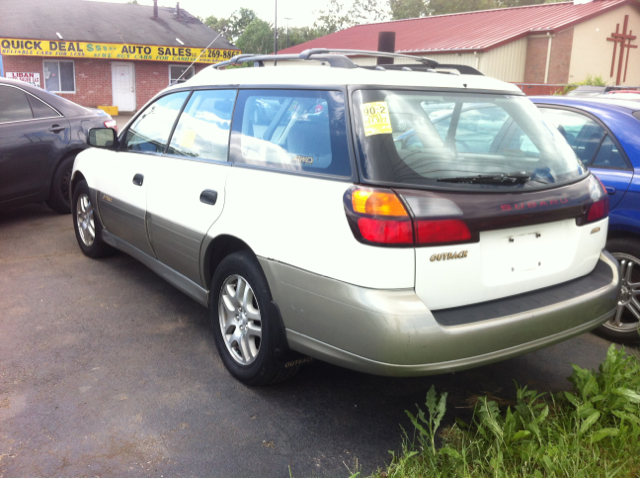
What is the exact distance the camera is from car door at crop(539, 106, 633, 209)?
13.7 feet

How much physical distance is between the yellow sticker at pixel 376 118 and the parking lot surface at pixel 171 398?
1.56m

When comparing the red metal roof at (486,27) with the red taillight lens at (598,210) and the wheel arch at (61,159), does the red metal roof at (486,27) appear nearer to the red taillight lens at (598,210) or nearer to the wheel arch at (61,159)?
the wheel arch at (61,159)

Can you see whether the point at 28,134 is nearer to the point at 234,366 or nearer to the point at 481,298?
the point at 234,366

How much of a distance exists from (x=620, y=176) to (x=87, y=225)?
4.73 m

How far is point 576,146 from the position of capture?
4.61 metres

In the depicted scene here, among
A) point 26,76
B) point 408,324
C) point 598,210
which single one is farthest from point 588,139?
point 26,76

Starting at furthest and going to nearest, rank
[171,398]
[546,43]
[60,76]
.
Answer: [60,76]
[546,43]
[171,398]

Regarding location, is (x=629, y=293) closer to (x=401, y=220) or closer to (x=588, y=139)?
(x=588, y=139)

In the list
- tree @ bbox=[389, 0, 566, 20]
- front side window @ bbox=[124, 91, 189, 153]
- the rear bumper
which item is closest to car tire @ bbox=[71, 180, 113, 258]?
front side window @ bbox=[124, 91, 189, 153]

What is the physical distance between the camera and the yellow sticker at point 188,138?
4.15 meters

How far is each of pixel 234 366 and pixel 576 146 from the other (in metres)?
3.01

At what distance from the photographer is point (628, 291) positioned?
426cm

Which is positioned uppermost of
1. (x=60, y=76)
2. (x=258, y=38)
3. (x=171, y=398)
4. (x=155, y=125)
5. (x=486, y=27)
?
(x=258, y=38)

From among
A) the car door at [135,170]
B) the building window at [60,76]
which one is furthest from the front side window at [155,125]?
the building window at [60,76]
